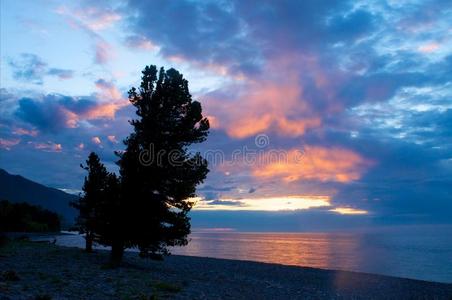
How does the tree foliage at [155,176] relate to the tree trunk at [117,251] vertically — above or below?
above

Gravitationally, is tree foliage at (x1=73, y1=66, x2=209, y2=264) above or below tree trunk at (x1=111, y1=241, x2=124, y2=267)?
above

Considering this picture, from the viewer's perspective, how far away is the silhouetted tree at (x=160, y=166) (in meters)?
26.8

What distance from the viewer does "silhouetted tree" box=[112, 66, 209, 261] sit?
26.8 metres

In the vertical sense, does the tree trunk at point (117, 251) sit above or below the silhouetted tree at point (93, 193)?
below

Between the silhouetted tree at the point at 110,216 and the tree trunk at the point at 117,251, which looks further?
the tree trunk at the point at 117,251

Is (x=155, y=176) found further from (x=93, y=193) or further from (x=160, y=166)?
(x=93, y=193)

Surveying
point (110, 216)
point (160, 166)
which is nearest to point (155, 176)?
point (160, 166)

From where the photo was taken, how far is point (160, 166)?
2683cm

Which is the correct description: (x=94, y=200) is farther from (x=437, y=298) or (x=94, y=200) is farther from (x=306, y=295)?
(x=437, y=298)

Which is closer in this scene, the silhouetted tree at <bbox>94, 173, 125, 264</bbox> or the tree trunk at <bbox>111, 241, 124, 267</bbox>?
the silhouetted tree at <bbox>94, 173, 125, 264</bbox>

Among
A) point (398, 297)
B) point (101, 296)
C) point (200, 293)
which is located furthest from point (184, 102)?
point (398, 297)

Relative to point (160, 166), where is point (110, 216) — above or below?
below

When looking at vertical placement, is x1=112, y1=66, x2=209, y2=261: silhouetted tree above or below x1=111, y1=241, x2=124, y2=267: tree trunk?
above

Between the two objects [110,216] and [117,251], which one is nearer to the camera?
[110,216]
